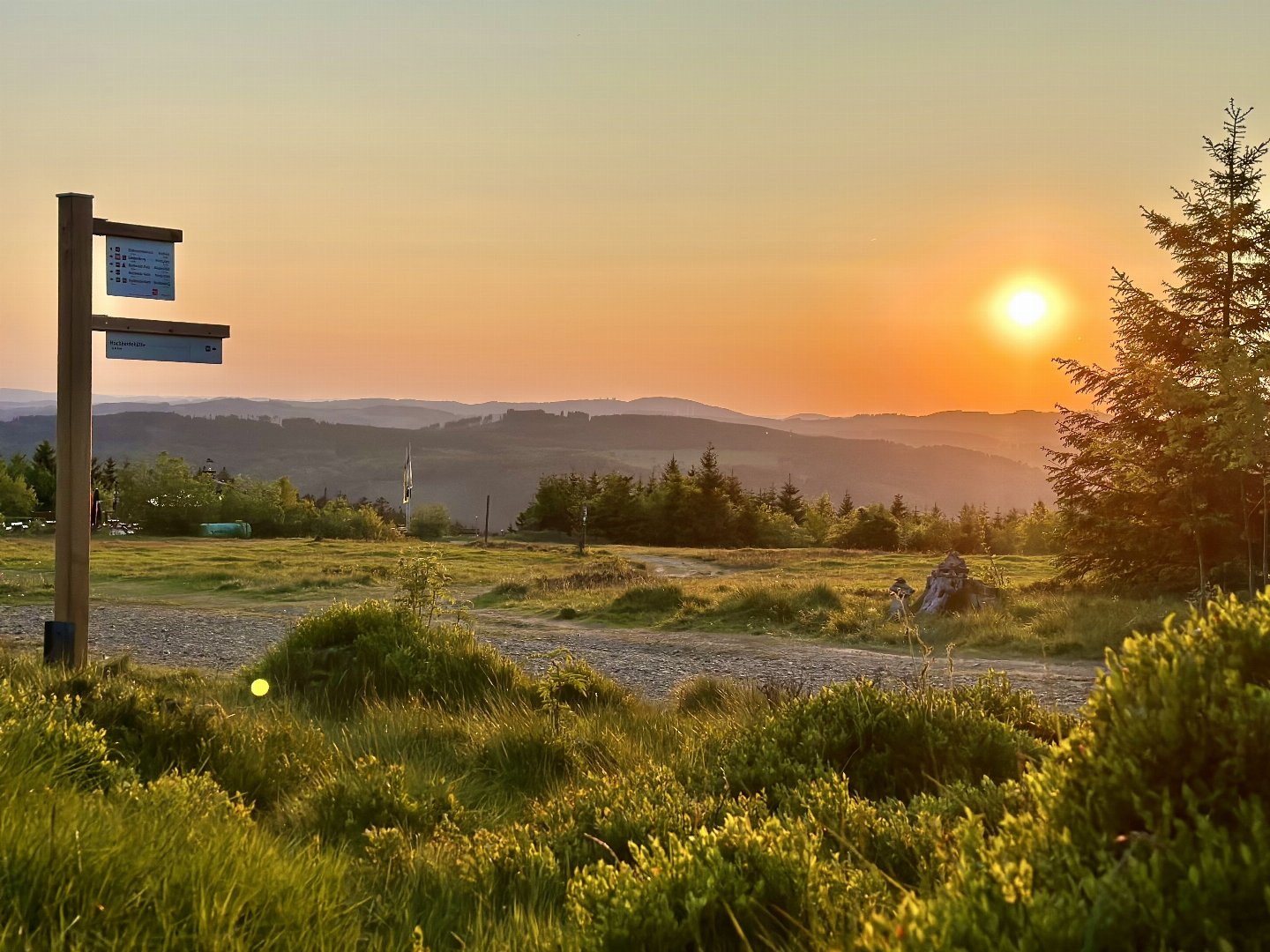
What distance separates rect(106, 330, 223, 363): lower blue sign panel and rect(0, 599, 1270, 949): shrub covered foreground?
8.55 ft

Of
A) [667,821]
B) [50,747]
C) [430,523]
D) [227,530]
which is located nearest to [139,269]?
[50,747]

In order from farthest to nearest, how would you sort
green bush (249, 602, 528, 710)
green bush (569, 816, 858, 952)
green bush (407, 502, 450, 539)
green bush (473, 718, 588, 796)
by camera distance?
green bush (407, 502, 450, 539), green bush (249, 602, 528, 710), green bush (473, 718, 588, 796), green bush (569, 816, 858, 952)

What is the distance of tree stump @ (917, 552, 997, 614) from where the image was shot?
20.3 metres

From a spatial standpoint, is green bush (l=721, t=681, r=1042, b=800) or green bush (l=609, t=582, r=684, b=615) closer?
green bush (l=721, t=681, r=1042, b=800)

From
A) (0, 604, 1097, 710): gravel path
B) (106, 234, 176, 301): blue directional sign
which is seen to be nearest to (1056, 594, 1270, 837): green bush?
(106, 234, 176, 301): blue directional sign

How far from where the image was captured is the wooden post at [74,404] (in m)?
8.11

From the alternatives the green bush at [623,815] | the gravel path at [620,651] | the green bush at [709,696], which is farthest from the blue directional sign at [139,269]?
the gravel path at [620,651]

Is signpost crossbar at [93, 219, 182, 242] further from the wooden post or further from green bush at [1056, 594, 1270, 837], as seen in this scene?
green bush at [1056, 594, 1270, 837]

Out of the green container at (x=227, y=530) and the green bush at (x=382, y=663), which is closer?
the green bush at (x=382, y=663)

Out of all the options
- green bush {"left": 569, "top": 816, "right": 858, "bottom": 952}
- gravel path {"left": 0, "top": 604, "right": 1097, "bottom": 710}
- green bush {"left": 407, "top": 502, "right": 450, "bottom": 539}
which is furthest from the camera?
green bush {"left": 407, "top": 502, "right": 450, "bottom": 539}

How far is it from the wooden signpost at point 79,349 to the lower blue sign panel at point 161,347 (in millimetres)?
10

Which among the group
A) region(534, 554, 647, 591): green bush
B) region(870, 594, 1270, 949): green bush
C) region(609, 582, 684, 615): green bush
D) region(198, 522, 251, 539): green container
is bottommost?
region(198, 522, 251, 539): green container

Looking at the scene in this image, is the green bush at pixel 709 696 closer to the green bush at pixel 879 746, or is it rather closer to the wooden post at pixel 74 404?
the green bush at pixel 879 746

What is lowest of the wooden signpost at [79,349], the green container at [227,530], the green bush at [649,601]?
the green container at [227,530]
